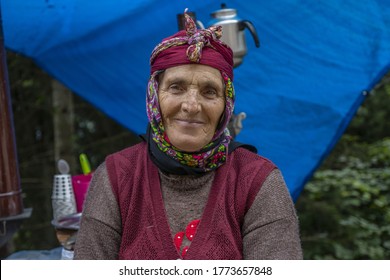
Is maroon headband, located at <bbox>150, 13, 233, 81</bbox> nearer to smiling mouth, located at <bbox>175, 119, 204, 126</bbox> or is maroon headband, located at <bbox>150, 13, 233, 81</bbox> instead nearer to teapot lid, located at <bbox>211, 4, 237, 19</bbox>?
smiling mouth, located at <bbox>175, 119, 204, 126</bbox>

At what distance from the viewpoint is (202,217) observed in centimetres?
181

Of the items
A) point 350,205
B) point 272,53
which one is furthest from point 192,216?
point 350,205

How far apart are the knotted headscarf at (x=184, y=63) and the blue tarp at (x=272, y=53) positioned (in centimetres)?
143

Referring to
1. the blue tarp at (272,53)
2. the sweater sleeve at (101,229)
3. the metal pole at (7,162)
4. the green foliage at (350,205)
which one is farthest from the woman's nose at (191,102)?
the green foliage at (350,205)

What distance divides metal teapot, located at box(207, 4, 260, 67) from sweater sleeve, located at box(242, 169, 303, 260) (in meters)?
1.17

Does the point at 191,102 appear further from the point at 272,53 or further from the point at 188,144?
the point at 272,53

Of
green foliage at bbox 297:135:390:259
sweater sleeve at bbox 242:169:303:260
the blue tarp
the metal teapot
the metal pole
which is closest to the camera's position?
sweater sleeve at bbox 242:169:303:260

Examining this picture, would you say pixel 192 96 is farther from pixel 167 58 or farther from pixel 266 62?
pixel 266 62

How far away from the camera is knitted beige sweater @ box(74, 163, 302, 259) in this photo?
176 centimetres

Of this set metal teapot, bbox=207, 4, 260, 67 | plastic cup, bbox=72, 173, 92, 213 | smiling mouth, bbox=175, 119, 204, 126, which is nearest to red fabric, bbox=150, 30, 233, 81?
smiling mouth, bbox=175, 119, 204, 126
